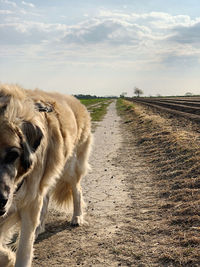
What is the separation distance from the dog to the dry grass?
1.46 m

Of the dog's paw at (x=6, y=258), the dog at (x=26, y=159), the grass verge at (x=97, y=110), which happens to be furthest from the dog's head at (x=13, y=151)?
the grass verge at (x=97, y=110)

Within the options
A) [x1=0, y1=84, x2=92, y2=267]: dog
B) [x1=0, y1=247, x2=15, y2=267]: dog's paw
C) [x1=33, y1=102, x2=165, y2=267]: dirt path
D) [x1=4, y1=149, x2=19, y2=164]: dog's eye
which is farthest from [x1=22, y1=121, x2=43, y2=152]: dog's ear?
[x1=33, y1=102, x2=165, y2=267]: dirt path

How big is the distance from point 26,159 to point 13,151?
0.16 meters

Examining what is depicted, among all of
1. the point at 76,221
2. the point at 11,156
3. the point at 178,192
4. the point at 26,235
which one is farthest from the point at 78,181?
the point at 11,156

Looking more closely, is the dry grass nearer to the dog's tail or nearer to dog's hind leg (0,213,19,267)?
the dog's tail

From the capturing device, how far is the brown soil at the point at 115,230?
3939mm

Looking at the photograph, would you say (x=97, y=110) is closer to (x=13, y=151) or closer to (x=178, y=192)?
(x=178, y=192)

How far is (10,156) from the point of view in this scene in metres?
2.77

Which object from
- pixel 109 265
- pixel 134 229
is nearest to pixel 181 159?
pixel 134 229

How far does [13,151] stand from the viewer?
9.05 feet

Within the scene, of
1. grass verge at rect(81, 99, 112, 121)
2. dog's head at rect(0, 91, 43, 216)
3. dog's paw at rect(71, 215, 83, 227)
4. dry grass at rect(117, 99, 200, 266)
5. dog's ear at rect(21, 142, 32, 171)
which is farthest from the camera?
grass verge at rect(81, 99, 112, 121)

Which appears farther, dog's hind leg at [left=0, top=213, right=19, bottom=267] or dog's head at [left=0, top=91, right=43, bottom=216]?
dog's hind leg at [left=0, top=213, right=19, bottom=267]

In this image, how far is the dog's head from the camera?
2711 mm

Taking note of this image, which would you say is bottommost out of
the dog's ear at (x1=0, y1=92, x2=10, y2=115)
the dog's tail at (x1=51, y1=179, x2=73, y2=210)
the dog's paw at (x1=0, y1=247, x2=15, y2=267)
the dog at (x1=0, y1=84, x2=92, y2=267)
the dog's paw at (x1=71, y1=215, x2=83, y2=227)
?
the dog's paw at (x1=71, y1=215, x2=83, y2=227)
